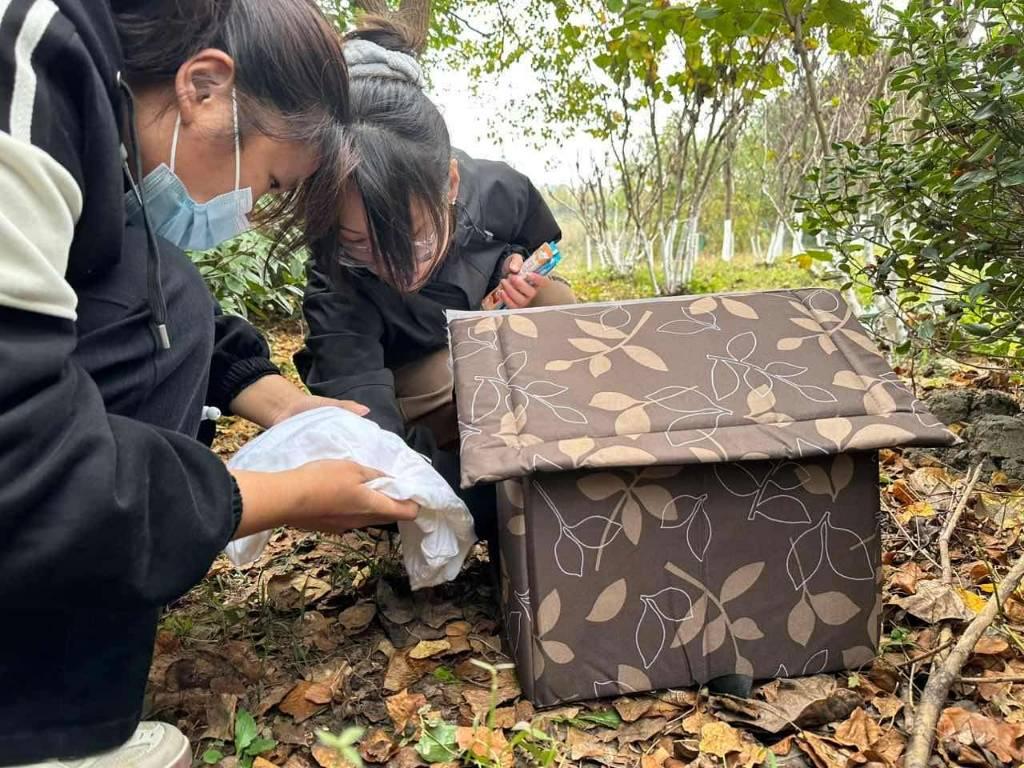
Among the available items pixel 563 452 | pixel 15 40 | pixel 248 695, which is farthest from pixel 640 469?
pixel 15 40

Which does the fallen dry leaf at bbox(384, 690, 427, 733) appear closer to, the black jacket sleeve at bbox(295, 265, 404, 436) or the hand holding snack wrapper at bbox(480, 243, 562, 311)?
the black jacket sleeve at bbox(295, 265, 404, 436)

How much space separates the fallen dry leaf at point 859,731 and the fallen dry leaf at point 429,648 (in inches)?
24.3

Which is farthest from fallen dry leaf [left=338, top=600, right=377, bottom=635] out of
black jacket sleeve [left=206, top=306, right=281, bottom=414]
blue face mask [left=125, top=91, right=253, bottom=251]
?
blue face mask [left=125, top=91, right=253, bottom=251]

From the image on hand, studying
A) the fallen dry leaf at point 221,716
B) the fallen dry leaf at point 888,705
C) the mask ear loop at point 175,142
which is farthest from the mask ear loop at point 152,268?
the fallen dry leaf at point 888,705

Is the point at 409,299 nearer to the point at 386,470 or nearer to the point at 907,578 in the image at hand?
the point at 386,470

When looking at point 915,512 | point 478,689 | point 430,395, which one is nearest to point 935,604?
point 915,512

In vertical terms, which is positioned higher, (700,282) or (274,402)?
(700,282)

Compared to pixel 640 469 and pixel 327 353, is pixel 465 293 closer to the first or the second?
pixel 327 353

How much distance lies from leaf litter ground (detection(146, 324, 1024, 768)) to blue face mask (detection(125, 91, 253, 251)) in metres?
0.69

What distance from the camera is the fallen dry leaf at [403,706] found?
1204 millimetres

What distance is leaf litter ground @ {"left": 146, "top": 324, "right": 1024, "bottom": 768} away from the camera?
1105mm

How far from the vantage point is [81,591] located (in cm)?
78

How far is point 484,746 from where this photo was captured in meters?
1.10

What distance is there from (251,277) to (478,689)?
2842 millimetres
